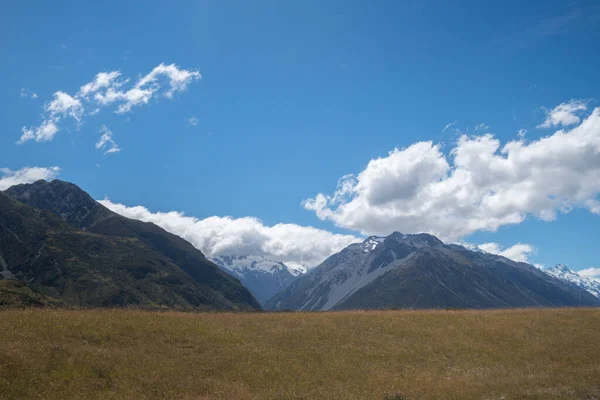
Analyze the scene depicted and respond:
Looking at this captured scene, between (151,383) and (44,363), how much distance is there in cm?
508

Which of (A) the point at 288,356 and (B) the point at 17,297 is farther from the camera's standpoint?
(B) the point at 17,297

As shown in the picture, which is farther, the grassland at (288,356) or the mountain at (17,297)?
the mountain at (17,297)

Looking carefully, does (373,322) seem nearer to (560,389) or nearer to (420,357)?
(420,357)

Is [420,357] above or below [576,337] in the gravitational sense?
below

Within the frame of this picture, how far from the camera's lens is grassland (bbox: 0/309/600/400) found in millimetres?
21203

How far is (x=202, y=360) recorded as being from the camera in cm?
2506

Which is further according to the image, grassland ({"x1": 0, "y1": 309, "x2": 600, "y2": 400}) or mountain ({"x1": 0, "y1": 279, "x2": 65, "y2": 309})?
mountain ({"x1": 0, "y1": 279, "x2": 65, "y2": 309})

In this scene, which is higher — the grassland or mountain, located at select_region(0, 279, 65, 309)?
the grassland

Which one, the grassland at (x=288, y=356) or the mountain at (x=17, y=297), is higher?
the grassland at (x=288, y=356)

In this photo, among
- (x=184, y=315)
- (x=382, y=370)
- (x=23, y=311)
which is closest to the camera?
(x=382, y=370)

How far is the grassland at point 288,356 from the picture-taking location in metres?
21.2

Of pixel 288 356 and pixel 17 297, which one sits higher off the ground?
pixel 288 356

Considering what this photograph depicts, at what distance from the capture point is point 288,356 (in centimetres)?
2708

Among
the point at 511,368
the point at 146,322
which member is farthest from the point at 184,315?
the point at 511,368
